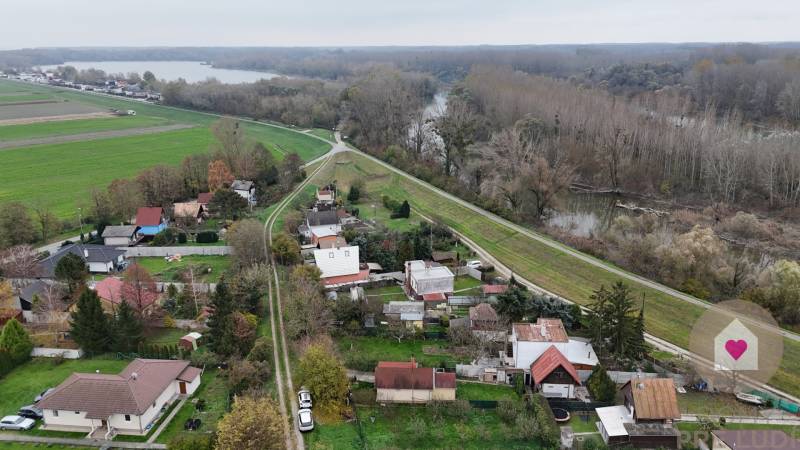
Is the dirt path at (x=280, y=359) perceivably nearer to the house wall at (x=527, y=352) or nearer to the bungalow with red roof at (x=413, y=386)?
the bungalow with red roof at (x=413, y=386)

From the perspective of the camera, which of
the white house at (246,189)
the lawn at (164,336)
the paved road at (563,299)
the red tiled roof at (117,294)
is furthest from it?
the white house at (246,189)

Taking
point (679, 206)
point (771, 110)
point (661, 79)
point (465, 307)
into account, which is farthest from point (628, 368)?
point (661, 79)

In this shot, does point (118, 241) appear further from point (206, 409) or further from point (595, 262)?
point (595, 262)

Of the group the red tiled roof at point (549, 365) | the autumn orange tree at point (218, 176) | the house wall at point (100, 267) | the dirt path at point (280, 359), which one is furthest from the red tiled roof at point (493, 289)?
the autumn orange tree at point (218, 176)

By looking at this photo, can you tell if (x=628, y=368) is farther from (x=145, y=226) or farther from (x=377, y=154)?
(x=377, y=154)

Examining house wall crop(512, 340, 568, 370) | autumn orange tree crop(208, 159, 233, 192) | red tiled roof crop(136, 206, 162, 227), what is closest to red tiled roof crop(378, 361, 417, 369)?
house wall crop(512, 340, 568, 370)
